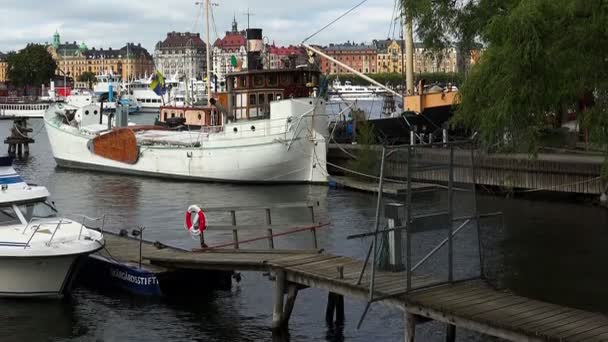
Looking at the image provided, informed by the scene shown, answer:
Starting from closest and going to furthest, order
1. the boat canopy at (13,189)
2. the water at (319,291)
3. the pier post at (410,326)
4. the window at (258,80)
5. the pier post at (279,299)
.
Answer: the pier post at (410,326) < the pier post at (279,299) < the water at (319,291) < the boat canopy at (13,189) < the window at (258,80)

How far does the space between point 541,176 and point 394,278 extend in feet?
70.2

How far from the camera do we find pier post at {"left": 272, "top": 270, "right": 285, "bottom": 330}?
1589 cm

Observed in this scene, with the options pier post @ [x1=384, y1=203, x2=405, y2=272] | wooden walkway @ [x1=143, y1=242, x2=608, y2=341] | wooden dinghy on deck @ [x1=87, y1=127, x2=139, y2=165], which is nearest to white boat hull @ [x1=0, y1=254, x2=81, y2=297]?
wooden walkway @ [x1=143, y1=242, x2=608, y2=341]

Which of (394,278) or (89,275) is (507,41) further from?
(89,275)

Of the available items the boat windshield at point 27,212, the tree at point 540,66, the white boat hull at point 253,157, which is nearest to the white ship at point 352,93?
the white boat hull at point 253,157

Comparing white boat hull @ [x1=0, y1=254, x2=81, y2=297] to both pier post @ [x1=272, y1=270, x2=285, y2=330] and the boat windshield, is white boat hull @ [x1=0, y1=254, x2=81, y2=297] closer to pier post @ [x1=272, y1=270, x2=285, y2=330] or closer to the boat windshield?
the boat windshield

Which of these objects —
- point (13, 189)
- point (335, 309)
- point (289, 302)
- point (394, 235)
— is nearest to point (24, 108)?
point (13, 189)

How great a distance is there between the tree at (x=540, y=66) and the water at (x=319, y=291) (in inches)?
72.9

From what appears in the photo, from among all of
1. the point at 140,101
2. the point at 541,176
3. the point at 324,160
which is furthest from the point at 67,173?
the point at 140,101

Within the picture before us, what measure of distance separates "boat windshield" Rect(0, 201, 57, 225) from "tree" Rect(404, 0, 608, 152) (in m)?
10.5

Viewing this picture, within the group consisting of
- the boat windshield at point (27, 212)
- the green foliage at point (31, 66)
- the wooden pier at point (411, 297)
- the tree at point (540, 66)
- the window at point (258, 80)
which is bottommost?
the wooden pier at point (411, 297)

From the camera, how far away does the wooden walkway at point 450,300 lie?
39.9 ft

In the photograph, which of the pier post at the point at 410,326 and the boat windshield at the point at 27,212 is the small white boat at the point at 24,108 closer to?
the boat windshield at the point at 27,212

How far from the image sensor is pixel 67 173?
5103cm
